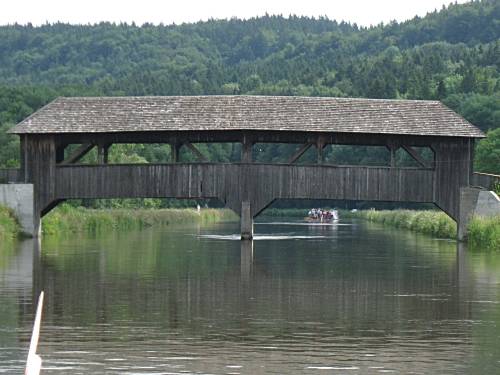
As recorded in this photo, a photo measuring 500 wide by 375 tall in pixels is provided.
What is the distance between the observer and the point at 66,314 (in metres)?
18.2

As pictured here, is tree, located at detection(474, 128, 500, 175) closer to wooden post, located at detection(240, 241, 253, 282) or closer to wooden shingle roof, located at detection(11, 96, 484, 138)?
wooden shingle roof, located at detection(11, 96, 484, 138)

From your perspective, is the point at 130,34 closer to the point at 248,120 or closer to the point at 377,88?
the point at 377,88

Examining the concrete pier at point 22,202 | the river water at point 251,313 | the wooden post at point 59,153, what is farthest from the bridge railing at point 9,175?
the river water at point 251,313

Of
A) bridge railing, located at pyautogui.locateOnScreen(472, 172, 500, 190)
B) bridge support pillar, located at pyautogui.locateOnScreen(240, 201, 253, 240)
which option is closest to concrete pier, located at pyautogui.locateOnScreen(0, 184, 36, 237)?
bridge support pillar, located at pyautogui.locateOnScreen(240, 201, 253, 240)

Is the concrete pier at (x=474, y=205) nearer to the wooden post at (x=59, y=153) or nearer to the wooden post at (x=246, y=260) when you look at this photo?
the wooden post at (x=246, y=260)

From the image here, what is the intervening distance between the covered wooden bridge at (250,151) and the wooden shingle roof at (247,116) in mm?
45

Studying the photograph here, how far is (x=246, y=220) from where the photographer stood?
44375 mm

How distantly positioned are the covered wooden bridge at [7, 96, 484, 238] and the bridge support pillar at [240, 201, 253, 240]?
5 centimetres

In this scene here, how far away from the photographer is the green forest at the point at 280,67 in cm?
11719

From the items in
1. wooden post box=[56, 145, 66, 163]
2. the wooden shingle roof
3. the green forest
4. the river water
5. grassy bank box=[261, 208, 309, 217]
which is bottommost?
grassy bank box=[261, 208, 309, 217]

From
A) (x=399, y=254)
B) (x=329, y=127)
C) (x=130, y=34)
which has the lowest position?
(x=399, y=254)

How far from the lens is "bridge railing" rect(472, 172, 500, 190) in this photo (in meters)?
43.9

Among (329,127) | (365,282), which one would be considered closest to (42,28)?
(329,127)

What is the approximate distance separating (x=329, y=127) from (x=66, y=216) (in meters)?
15.8
